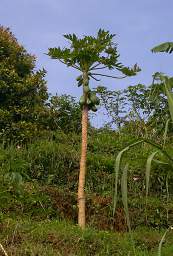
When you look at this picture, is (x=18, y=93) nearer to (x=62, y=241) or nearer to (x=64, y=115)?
(x=64, y=115)

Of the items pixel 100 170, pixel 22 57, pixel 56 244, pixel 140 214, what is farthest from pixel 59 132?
pixel 56 244

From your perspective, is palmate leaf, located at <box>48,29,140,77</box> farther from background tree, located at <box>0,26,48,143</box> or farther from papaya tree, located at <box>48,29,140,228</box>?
background tree, located at <box>0,26,48,143</box>

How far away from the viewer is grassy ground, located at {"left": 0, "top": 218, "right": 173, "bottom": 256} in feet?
17.5

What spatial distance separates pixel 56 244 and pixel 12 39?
389 inches

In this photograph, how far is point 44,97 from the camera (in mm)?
13953

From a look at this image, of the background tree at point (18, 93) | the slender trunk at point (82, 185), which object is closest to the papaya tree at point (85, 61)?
the slender trunk at point (82, 185)

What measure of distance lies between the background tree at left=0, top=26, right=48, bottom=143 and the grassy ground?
5490 mm

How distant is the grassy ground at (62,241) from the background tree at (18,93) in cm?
549

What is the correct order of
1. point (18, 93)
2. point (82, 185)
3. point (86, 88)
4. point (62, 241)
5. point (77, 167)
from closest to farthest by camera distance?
point (62, 241)
point (82, 185)
point (86, 88)
point (77, 167)
point (18, 93)

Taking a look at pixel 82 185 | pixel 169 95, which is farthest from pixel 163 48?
pixel 82 185

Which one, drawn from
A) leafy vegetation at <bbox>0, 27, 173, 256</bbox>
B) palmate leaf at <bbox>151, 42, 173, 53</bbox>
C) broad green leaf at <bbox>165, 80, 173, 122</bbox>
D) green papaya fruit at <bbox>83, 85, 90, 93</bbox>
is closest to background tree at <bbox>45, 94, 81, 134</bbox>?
leafy vegetation at <bbox>0, 27, 173, 256</bbox>

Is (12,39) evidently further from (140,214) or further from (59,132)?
(140,214)

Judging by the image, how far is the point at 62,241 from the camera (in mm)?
5797

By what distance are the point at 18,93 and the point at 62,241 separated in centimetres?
780
